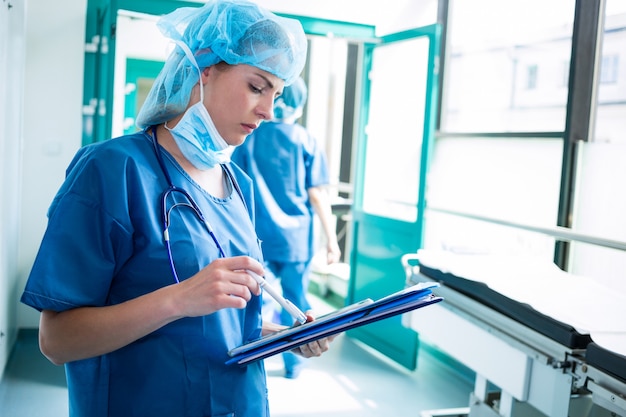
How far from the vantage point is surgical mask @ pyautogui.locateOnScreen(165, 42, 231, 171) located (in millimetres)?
1038

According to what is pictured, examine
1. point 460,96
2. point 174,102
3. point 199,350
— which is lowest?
point 199,350

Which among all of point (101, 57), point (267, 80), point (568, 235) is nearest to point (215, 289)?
point (267, 80)

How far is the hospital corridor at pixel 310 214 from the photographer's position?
918 mm

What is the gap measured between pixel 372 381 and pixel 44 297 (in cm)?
247

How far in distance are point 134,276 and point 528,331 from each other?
1152 mm

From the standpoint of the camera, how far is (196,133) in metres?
1.03

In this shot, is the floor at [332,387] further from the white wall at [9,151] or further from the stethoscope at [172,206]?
Answer: the stethoscope at [172,206]

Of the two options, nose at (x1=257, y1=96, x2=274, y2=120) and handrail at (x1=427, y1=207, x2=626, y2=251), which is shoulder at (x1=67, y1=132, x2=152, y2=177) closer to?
nose at (x1=257, y1=96, x2=274, y2=120)

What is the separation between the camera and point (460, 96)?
3750 mm

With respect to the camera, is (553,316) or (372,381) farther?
(372,381)

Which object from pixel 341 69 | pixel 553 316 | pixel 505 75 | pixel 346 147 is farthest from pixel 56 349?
pixel 341 69

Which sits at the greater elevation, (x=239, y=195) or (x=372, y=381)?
(x=239, y=195)

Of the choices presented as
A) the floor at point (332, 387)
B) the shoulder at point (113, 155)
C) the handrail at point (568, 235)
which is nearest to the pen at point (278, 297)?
the shoulder at point (113, 155)

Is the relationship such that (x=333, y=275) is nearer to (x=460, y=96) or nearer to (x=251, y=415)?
(x=460, y=96)
